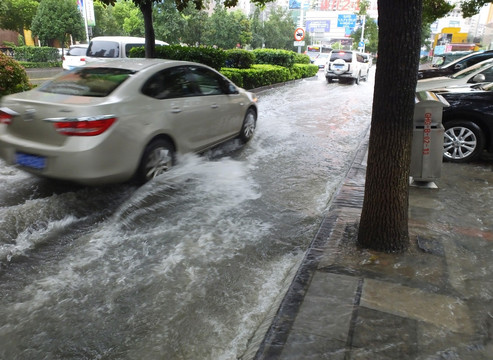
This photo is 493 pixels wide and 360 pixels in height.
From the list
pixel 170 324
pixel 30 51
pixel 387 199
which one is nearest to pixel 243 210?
pixel 387 199

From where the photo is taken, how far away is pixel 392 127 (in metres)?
3.18

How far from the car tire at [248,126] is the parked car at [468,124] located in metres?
3.19

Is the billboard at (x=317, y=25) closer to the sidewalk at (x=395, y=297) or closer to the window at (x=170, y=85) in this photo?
the window at (x=170, y=85)

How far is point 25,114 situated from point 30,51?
3122cm

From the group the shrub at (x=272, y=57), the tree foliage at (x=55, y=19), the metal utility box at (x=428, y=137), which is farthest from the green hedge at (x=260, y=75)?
the tree foliage at (x=55, y=19)

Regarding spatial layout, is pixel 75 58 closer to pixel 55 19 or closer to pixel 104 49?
pixel 104 49

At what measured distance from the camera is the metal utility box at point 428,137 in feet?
15.9

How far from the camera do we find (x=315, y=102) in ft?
46.1

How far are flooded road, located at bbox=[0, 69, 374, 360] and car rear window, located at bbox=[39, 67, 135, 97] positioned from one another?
45.3 inches

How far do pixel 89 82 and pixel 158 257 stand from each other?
8.00 feet

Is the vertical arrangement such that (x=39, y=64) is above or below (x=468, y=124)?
above

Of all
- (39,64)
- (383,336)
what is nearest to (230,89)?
(383,336)

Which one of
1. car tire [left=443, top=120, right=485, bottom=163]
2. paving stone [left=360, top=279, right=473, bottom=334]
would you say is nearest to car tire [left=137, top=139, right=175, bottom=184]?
paving stone [left=360, top=279, right=473, bottom=334]

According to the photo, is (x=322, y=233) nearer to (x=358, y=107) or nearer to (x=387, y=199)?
(x=387, y=199)
